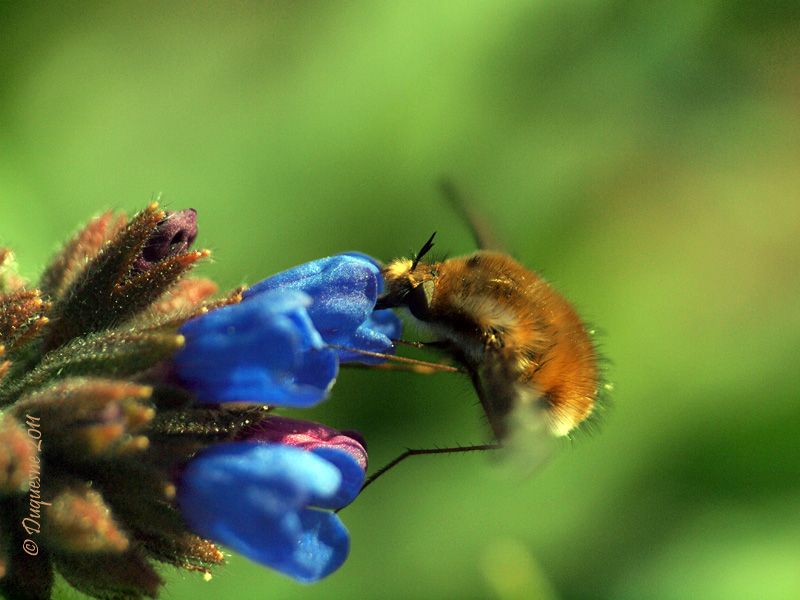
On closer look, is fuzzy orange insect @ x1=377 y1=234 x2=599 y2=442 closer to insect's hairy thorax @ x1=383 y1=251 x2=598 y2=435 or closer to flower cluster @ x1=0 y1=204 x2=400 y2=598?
insect's hairy thorax @ x1=383 y1=251 x2=598 y2=435

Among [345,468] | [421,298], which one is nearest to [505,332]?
[421,298]

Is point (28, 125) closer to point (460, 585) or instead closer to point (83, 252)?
point (83, 252)

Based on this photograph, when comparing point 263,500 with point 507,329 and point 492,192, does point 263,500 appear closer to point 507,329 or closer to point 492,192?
point 507,329

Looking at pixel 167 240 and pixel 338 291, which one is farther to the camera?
pixel 167 240

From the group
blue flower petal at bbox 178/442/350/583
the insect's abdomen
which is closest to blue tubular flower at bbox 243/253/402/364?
the insect's abdomen

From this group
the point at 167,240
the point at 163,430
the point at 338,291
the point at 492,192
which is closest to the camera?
the point at 163,430

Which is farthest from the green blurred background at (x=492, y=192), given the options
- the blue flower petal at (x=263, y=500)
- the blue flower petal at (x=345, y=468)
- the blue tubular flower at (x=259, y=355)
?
→ the blue tubular flower at (x=259, y=355)

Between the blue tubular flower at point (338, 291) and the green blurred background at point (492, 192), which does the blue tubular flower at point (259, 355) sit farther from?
the green blurred background at point (492, 192)
